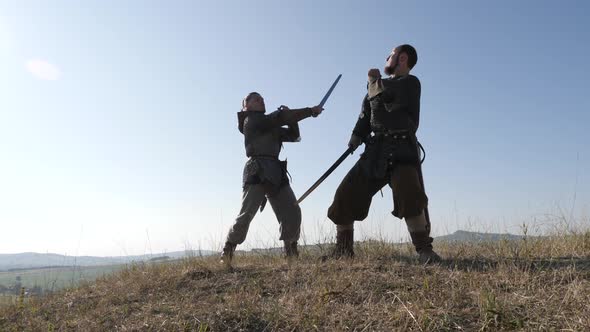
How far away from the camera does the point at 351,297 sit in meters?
3.38

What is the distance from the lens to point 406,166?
4574 millimetres

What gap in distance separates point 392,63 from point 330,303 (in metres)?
2.88

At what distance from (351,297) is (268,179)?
242 cm

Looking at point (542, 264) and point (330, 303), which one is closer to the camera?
Result: point (330, 303)

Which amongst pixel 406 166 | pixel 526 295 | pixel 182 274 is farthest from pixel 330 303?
pixel 182 274

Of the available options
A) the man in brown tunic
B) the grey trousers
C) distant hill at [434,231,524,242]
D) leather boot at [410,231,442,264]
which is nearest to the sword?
the grey trousers

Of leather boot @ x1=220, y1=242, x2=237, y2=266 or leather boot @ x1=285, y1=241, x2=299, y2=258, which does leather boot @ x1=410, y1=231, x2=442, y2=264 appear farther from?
leather boot @ x1=220, y1=242, x2=237, y2=266

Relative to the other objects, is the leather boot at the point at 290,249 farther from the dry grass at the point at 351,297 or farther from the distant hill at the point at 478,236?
the distant hill at the point at 478,236

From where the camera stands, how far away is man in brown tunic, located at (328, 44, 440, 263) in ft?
14.8

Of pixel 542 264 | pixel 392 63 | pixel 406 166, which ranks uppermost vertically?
pixel 392 63

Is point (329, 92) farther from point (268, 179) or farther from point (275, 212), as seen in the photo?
point (275, 212)

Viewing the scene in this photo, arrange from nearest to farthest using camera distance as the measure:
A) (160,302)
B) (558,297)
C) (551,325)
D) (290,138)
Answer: (551,325), (558,297), (160,302), (290,138)

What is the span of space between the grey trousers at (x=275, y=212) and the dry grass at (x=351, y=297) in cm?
40

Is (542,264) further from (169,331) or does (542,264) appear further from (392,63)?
(169,331)
